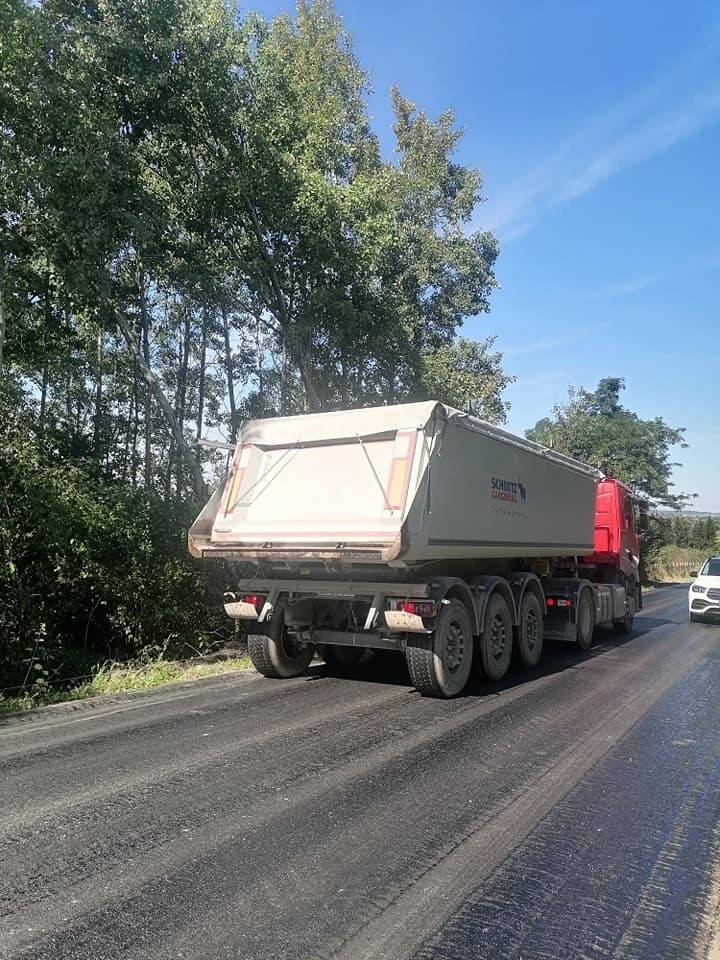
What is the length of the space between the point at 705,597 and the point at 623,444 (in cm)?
2910

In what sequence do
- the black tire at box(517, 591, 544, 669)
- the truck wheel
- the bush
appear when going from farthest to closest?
the black tire at box(517, 591, 544, 669), the bush, the truck wheel

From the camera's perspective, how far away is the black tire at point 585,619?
37.0ft

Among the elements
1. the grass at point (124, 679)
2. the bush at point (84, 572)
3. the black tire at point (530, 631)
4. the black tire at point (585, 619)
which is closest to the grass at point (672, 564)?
the black tire at point (585, 619)

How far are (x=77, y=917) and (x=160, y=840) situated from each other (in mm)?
792

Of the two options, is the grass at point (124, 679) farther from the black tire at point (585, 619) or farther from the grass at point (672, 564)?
the grass at point (672, 564)

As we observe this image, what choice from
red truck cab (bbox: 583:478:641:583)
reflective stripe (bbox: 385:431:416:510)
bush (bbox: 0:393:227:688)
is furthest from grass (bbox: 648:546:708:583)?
reflective stripe (bbox: 385:431:416:510)

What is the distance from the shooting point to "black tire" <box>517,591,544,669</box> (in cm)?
925

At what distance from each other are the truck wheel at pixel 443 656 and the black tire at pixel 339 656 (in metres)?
1.88

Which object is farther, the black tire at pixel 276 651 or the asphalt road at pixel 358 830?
the black tire at pixel 276 651

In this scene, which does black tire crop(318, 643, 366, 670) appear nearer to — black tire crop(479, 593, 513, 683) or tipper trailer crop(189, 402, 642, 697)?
tipper trailer crop(189, 402, 642, 697)

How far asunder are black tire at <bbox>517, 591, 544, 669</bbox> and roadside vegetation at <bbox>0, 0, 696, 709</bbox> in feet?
15.4

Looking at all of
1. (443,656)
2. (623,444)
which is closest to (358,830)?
(443,656)

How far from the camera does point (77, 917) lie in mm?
2967

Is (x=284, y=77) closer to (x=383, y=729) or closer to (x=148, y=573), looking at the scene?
(x=148, y=573)
